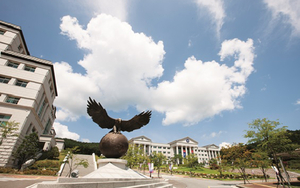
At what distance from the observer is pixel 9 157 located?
780 inches

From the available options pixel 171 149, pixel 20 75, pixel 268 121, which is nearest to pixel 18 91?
pixel 20 75

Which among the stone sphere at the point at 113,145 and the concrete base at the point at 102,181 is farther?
the stone sphere at the point at 113,145

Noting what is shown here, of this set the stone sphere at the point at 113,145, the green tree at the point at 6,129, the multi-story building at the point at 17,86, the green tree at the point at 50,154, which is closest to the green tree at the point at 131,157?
the green tree at the point at 50,154

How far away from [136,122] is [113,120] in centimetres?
216

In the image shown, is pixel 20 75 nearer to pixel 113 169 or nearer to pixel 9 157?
pixel 9 157

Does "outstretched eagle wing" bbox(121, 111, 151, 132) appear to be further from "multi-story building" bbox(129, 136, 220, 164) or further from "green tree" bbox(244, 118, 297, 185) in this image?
"multi-story building" bbox(129, 136, 220, 164)

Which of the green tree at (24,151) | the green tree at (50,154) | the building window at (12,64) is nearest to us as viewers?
the green tree at (24,151)

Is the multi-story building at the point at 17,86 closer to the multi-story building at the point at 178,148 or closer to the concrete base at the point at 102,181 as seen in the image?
the concrete base at the point at 102,181

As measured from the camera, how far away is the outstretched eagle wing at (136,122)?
43.6ft

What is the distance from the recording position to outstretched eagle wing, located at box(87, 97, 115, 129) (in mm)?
11992

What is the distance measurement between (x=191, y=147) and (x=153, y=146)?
2432 centimetres

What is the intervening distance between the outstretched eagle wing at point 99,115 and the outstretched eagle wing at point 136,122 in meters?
1.15

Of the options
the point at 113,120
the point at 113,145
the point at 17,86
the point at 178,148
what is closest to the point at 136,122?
the point at 113,120

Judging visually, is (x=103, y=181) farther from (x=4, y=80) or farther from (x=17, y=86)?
(x=4, y=80)
